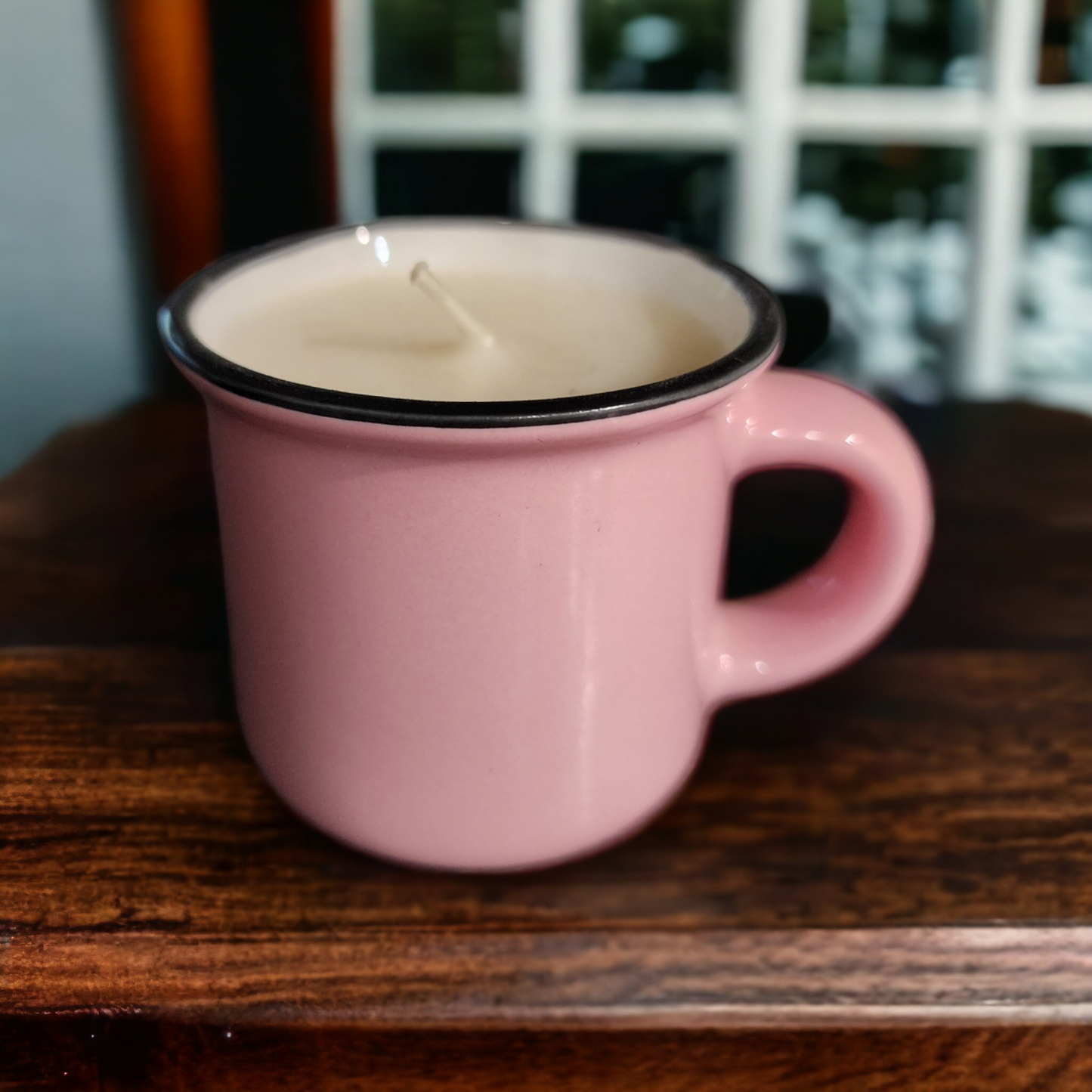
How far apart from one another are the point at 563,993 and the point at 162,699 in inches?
8.2

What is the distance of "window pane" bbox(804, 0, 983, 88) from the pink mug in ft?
1.92

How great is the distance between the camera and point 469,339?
13.9 inches

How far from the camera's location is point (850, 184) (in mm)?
920

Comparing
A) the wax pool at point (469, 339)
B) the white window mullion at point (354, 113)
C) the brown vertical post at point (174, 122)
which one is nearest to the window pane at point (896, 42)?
the white window mullion at point (354, 113)

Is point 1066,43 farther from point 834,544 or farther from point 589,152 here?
point 834,544

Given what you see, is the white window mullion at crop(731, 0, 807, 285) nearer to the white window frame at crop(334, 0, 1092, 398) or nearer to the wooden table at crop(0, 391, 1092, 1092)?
the white window frame at crop(334, 0, 1092, 398)

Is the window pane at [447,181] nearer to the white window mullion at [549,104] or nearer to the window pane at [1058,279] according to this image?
the white window mullion at [549,104]

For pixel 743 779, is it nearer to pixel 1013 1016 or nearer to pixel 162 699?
pixel 1013 1016

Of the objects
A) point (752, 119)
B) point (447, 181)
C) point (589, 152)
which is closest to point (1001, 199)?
point (752, 119)

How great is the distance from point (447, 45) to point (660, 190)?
0.20m

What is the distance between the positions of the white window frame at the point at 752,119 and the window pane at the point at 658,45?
1 centimetres

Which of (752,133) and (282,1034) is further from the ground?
(752,133)

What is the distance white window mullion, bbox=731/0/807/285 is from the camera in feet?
2.82

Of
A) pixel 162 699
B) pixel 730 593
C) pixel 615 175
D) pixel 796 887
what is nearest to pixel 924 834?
pixel 796 887
